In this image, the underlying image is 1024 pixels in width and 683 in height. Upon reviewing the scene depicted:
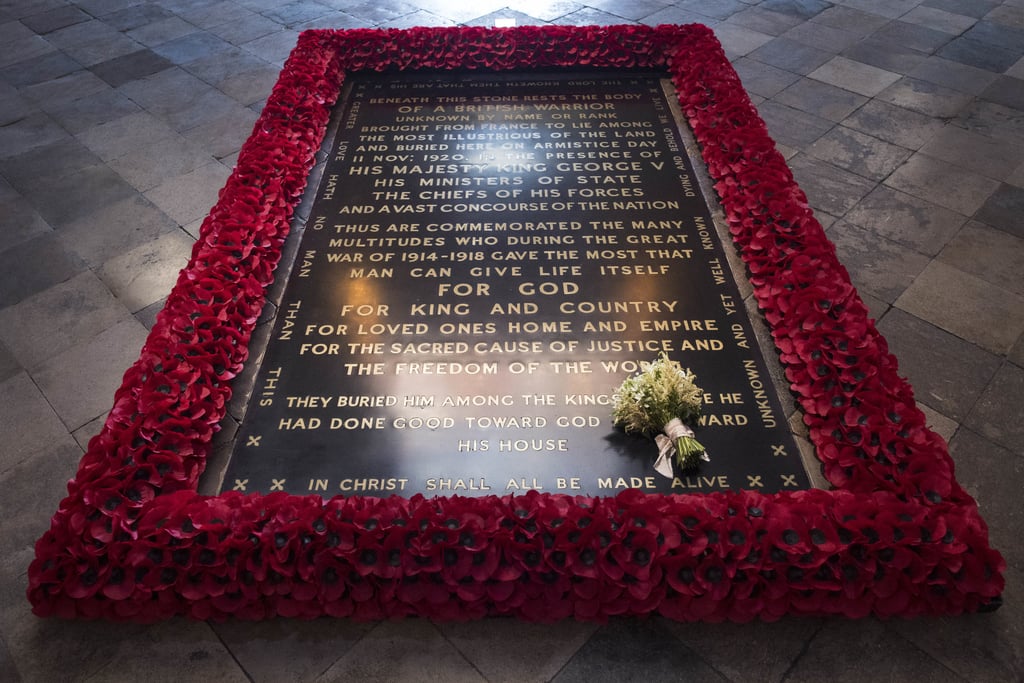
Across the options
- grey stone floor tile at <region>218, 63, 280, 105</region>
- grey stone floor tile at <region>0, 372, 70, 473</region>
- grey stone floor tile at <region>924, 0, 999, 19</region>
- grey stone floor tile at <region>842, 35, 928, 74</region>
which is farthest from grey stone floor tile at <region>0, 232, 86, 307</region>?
grey stone floor tile at <region>924, 0, 999, 19</region>

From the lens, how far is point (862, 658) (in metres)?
2.79

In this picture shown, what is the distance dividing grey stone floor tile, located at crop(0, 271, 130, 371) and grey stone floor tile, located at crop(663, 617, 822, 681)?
13.0ft

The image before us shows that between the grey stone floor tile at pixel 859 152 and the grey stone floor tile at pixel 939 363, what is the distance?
189cm

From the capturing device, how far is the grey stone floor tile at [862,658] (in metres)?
2.74

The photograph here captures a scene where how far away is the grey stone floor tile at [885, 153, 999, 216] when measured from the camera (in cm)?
528

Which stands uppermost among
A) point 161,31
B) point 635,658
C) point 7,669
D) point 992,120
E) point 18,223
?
point 992,120

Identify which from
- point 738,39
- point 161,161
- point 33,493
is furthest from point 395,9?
point 33,493

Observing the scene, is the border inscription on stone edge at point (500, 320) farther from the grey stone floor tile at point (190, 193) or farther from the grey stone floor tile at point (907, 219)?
the grey stone floor tile at point (907, 219)

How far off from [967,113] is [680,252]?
394 cm

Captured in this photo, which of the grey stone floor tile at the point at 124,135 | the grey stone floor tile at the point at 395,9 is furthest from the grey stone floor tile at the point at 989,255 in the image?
the grey stone floor tile at the point at 124,135

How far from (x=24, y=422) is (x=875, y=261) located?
557 centimetres

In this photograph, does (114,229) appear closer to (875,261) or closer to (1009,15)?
(875,261)

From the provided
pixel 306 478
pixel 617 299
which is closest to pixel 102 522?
pixel 306 478

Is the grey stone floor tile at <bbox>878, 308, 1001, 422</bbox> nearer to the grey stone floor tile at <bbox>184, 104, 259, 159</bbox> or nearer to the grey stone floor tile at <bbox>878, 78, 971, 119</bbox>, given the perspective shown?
the grey stone floor tile at <bbox>878, 78, 971, 119</bbox>
